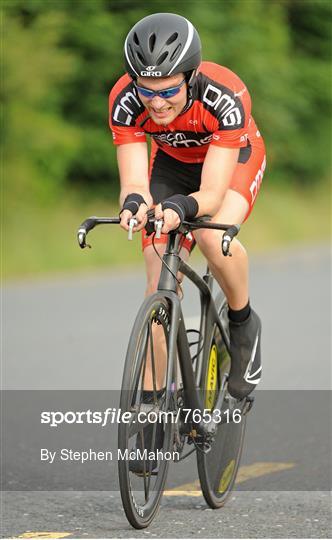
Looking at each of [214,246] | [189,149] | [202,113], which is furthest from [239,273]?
[202,113]

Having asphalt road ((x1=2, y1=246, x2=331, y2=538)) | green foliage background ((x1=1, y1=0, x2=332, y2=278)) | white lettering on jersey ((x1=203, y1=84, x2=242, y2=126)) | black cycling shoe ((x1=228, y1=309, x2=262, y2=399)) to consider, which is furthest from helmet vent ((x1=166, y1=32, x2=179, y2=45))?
green foliage background ((x1=1, y1=0, x2=332, y2=278))

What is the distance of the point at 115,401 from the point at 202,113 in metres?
3.18

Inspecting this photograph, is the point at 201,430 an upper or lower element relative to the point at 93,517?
upper

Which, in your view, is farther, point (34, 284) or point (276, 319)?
point (34, 284)

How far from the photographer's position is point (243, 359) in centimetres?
579

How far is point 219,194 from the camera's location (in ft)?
17.3

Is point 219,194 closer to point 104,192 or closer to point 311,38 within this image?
point 104,192

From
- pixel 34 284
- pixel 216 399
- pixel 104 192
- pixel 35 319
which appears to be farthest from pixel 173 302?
pixel 104 192

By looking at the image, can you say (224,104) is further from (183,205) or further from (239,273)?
(239,273)

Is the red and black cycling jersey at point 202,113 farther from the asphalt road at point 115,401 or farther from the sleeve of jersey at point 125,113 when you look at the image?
the asphalt road at point 115,401

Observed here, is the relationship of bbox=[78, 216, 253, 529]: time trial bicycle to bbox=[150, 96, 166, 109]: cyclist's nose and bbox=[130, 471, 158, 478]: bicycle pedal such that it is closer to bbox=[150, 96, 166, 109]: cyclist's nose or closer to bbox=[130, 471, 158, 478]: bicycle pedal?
bbox=[130, 471, 158, 478]: bicycle pedal

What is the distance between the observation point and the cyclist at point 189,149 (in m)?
4.99

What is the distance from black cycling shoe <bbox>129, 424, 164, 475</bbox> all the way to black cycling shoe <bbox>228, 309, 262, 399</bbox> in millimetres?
881

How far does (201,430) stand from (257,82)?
2185 cm
